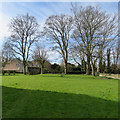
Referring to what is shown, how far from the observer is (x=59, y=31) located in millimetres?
26766

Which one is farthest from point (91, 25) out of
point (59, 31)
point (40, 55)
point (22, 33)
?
point (40, 55)

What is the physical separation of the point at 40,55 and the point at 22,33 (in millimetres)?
10241

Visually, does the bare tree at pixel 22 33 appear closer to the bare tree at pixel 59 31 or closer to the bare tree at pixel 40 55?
the bare tree at pixel 59 31

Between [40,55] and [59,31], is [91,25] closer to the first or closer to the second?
[59,31]

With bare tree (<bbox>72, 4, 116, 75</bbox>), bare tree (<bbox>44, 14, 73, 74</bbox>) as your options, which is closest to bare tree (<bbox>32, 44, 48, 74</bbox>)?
bare tree (<bbox>44, 14, 73, 74</bbox>)

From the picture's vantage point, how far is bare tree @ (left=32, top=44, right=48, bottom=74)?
32344mm

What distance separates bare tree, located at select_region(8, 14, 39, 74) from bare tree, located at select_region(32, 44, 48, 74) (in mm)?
5827

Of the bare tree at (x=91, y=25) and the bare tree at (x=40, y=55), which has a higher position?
the bare tree at (x=91, y=25)

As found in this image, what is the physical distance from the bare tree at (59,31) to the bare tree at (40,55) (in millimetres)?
5634

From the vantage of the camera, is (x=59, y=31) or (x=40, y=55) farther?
(x=40, y=55)

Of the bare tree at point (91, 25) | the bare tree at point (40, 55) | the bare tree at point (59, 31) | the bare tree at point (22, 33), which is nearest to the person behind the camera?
the bare tree at point (91, 25)

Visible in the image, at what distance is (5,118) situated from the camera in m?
3.35

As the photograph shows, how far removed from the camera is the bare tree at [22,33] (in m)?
23.5

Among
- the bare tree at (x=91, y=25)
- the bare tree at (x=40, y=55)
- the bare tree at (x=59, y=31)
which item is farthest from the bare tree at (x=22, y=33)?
the bare tree at (x=91, y=25)
